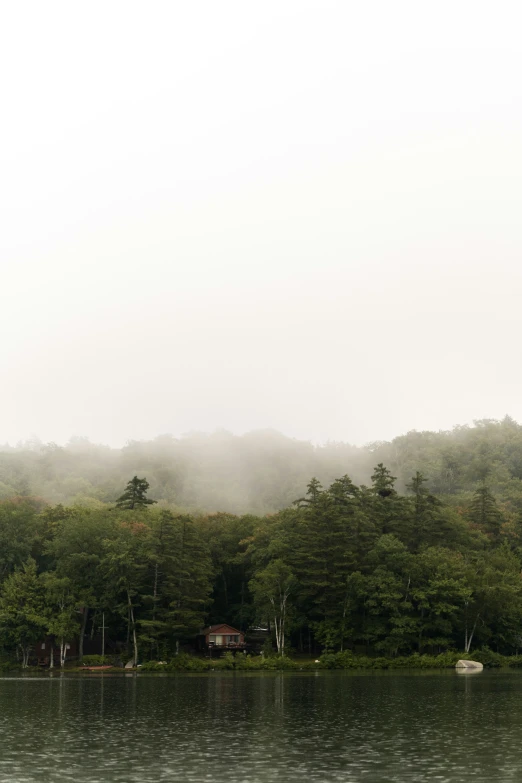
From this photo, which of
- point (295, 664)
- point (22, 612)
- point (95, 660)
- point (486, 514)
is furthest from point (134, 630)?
point (486, 514)

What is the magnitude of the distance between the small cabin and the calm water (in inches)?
1544

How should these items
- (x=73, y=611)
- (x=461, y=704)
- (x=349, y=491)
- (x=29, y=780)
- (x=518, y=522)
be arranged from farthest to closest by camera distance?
(x=518, y=522), (x=349, y=491), (x=73, y=611), (x=461, y=704), (x=29, y=780)

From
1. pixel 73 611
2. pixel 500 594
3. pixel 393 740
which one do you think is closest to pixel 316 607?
pixel 500 594

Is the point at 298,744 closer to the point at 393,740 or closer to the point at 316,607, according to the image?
the point at 393,740

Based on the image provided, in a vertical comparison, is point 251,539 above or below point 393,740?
above

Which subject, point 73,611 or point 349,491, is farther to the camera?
point 349,491

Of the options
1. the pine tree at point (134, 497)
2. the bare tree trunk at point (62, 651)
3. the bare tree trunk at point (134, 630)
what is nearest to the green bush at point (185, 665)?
the bare tree trunk at point (134, 630)

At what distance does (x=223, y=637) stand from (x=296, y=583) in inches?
515

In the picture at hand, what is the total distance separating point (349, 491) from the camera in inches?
4577

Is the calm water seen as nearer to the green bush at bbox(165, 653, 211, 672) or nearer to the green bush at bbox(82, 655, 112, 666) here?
the green bush at bbox(165, 653, 211, 672)

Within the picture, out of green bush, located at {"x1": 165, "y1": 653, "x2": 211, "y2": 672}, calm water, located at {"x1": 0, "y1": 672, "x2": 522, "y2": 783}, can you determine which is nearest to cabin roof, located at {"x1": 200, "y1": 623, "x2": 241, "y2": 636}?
green bush, located at {"x1": 165, "y1": 653, "x2": 211, "y2": 672}

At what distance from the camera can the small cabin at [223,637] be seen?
109750 millimetres

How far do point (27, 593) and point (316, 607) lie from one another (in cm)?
3446

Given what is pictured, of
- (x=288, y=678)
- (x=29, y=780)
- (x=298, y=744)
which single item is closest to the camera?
(x=29, y=780)
